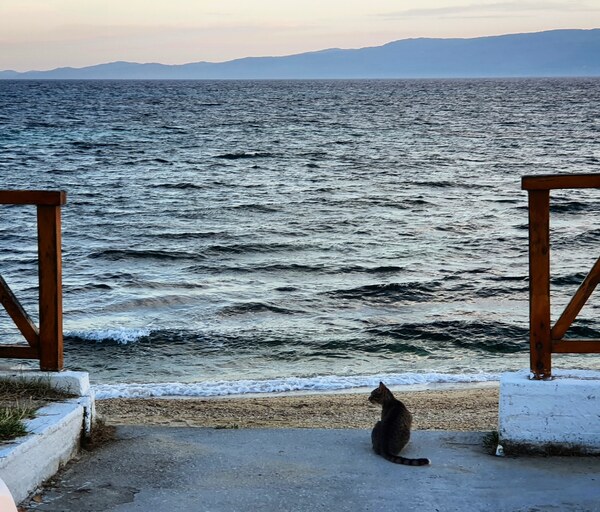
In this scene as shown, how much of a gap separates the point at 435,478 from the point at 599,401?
112 centimetres

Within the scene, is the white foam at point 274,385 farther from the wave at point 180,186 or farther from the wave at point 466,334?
the wave at point 180,186

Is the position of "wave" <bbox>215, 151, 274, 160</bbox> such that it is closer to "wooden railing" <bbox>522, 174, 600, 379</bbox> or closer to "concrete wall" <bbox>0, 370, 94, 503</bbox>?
"concrete wall" <bbox>0, 370, 94, 503</bbox>

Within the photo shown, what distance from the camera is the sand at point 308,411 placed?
8.85m

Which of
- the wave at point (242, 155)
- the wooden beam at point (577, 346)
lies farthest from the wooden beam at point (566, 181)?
the wave at point (242, 155)

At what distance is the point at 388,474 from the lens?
17.2ft

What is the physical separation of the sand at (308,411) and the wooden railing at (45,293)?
2.93 m

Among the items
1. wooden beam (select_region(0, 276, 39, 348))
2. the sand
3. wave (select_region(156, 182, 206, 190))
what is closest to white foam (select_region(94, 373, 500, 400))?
the sand

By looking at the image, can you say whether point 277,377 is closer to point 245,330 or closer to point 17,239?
point 245,330

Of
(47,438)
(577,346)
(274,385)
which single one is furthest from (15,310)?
(274,385)

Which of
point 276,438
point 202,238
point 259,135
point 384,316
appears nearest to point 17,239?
point 202,238

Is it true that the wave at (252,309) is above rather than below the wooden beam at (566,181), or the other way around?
below

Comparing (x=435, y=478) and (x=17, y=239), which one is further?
(x=17, y=239)

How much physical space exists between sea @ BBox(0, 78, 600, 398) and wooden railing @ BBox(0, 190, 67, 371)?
5495 mm

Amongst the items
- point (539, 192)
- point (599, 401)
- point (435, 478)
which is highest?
point (539, 192)
